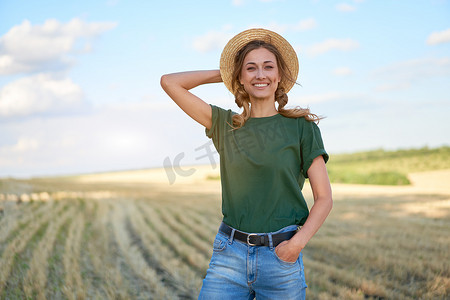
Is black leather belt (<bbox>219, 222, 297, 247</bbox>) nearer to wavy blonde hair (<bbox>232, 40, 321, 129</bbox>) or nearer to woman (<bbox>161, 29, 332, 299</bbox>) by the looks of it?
woman (<bbox>161, 29, 332, 299</bbox>)

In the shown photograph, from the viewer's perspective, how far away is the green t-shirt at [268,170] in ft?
7.88

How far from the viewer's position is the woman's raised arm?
8.69 feet

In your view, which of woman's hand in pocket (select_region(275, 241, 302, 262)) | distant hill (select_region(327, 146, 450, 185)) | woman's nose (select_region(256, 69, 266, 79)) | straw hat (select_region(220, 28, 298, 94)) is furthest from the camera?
distant hill (select_region(327, 146, 450, 185))

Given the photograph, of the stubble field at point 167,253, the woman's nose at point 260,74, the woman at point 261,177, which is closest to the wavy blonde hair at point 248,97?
the woman at point 261,177

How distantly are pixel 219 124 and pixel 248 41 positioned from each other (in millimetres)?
599

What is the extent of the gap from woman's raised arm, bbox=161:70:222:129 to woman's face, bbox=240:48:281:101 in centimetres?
30

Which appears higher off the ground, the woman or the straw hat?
the straw hat

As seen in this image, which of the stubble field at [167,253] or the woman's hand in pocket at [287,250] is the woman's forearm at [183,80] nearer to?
the woman's hand in pocket at [287,250]

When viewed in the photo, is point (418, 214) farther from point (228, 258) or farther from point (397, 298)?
point (228, 258)

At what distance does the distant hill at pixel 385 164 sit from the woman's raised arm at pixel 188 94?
24692mm

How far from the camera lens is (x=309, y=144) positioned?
2.48 m

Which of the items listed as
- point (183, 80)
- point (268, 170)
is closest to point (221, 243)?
point (268, 170)

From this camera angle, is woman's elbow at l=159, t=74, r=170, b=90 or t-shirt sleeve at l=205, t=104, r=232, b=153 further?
woman's elbow at l=159, t=74, r=170, b=90

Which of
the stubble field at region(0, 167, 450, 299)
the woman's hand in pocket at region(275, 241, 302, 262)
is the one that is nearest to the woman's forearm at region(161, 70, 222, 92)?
the woman's hand in pocket at region(275, 241, 302, 262)
